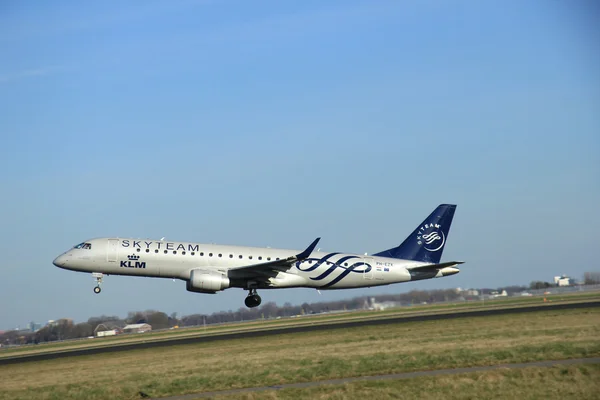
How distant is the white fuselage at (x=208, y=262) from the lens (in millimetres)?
39125

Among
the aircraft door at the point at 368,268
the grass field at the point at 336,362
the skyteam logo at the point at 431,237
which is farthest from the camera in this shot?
the skyteam logo at the point at 431,237

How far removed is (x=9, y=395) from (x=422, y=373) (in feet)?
37.2

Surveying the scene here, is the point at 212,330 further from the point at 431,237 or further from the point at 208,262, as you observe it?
the point at 431,237

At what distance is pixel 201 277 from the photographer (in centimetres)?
3844

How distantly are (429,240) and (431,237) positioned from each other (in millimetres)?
250

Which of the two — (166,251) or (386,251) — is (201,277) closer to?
(166,251)

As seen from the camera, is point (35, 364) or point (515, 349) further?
point (35, 364)

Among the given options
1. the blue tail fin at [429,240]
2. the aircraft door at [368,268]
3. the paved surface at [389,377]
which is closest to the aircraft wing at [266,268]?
the aircraft door at [368,268]

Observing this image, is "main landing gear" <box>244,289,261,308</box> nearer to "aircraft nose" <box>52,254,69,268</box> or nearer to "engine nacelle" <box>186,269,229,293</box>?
"engine nacelle" <box>186,269,229,293</box>

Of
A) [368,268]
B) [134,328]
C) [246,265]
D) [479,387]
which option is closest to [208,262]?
[246,265]

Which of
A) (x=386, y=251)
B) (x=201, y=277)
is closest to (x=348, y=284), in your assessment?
(x=386, y=251)

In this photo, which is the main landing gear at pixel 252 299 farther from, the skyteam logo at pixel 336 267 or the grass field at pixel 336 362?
the grass field at pixel 336 362

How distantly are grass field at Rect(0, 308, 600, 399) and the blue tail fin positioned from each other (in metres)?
13.4

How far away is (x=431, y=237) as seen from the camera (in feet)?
147
